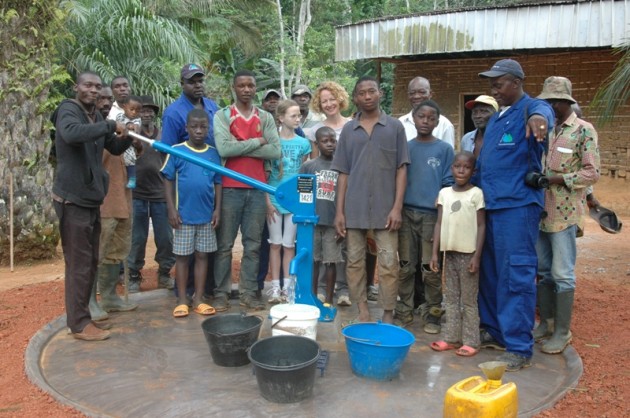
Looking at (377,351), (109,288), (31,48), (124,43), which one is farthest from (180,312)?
(124,43)

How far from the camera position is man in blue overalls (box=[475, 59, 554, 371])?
3.58 m

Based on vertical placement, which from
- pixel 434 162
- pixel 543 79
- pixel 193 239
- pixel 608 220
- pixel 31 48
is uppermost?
pixel 543 79

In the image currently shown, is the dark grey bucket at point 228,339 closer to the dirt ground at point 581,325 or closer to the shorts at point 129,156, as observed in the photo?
the dirt ground at point 581,325

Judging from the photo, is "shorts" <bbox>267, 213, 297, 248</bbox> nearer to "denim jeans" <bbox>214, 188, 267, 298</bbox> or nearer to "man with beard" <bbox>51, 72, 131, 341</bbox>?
"denim jeans" <bbox>214, 188, 267, 298</bbox>

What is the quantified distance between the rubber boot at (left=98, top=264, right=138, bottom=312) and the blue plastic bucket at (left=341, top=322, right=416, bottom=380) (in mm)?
2156

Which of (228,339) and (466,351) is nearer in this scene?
(228,339)

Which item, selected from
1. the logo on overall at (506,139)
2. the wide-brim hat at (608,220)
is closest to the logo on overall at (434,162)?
the logo on overall at (506,139)

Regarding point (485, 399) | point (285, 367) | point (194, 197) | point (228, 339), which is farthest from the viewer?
point (194, 197)

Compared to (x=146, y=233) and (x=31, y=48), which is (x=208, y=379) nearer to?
(x=146, y=233)

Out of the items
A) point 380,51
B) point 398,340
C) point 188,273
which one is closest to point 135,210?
point 188,273

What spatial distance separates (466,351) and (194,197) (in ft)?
7.49

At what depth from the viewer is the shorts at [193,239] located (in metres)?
4.52

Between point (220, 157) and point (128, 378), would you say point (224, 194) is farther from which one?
point (128, 378)

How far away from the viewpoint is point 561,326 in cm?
409
